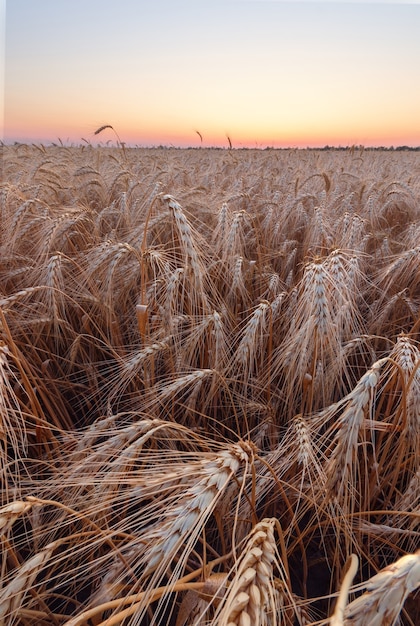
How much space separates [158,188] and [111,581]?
187 cm

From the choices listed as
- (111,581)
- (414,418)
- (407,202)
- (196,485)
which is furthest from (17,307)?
(407,202)

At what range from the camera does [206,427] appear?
1693 millimetres

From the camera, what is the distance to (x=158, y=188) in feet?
7.61

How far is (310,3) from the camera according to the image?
423 cm

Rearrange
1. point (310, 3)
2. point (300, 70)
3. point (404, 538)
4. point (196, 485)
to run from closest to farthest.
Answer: point (196, 485)
point (404, 538)
point (310, 3)
point (300, 70)

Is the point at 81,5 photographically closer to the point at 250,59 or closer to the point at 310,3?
the point at 250,59

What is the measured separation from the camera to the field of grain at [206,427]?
0.76m

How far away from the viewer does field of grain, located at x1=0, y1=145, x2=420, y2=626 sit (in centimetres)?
76

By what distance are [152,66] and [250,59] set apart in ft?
3.50

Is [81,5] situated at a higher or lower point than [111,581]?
higher

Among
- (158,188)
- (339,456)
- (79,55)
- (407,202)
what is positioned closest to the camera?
(339,456)

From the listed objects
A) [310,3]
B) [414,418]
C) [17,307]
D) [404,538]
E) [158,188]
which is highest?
[310,3]

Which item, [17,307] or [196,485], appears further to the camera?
[17,307]

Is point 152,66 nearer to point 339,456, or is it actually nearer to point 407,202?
point 407,202
